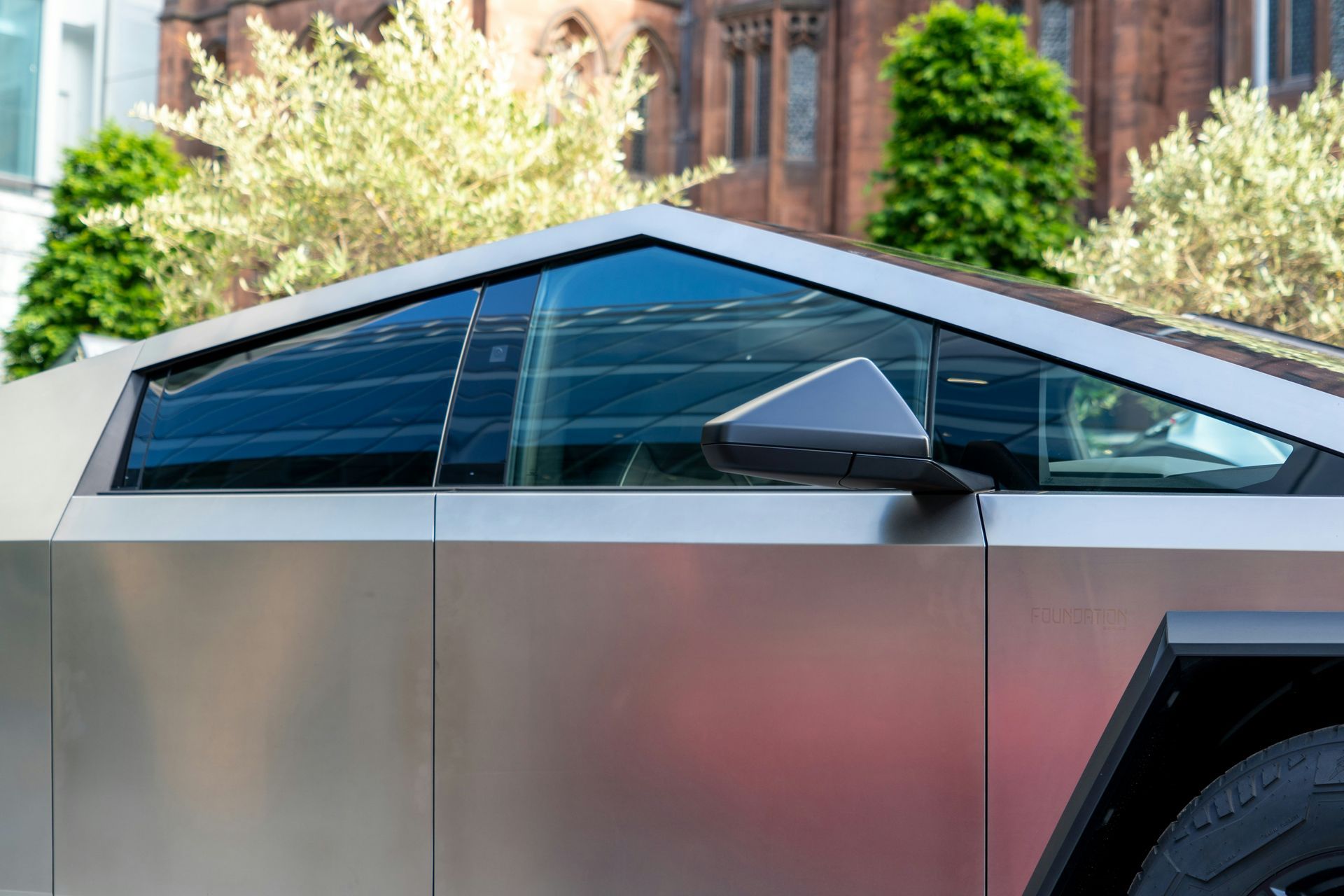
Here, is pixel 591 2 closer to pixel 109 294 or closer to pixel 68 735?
pixel 109 294

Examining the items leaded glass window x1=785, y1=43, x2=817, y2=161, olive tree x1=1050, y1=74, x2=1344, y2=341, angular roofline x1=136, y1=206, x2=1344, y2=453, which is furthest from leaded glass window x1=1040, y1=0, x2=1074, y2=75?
angular roofline x1=136, y1=206, x2=1344, y2=453

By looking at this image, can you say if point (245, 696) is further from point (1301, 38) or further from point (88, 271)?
point (1301, 38)

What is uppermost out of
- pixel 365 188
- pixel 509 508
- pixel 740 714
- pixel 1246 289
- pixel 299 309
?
pixel 365 188

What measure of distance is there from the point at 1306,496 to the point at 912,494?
487 mm

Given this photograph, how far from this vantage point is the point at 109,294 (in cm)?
1847

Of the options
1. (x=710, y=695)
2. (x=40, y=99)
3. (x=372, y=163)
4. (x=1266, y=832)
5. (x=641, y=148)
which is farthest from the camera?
(x=641, y=148)

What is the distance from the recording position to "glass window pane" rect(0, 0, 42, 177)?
21.7 metres

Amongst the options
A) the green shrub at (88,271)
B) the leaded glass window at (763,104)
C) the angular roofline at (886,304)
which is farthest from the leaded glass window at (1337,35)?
the angular roofline at (886,304)

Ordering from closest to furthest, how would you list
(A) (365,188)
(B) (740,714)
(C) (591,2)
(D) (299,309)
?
(B) (740,714)
(D) (299,309)
(A) (365,188)
(C) (591,2)

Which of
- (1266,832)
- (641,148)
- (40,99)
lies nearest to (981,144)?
(641,148)

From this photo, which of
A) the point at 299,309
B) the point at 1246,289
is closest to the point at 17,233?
the point at 1246,289

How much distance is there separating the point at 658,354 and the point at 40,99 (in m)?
24.4

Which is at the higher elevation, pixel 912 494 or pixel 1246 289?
pixel 1246 289

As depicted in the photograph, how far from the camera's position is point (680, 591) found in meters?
1.69
